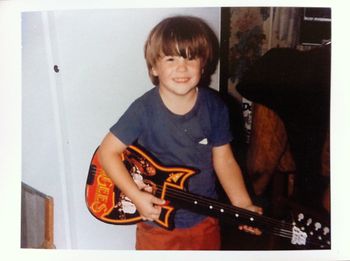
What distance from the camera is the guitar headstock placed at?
0.73 m

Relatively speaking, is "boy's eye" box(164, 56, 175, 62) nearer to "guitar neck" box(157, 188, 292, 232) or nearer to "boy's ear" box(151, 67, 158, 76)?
"boy's ear" box(151, 67, 158, 76)

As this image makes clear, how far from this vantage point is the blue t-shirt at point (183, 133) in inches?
29.0

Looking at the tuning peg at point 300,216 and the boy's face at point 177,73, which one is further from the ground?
the boy's face at point 177,73

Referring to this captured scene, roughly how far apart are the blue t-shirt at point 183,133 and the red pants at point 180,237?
1cm

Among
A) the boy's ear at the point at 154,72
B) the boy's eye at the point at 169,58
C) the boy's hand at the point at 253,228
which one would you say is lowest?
the boy's hand at the point at 253,228

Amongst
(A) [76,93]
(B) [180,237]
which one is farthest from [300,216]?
(A) [76,93]

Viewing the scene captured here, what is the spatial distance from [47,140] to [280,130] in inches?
15.2

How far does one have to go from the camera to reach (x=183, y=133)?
74 cm

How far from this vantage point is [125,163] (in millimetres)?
742

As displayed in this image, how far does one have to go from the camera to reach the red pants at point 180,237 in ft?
2.43

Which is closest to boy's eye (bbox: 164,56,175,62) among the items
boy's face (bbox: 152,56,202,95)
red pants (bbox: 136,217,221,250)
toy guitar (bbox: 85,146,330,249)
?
boy's face (bbox: 152,56,202,95)

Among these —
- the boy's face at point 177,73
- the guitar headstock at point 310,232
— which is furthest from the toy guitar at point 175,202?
the boy's face at point 177,73

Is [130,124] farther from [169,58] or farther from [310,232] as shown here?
[310,232]

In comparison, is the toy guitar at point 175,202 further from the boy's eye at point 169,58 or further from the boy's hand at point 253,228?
the boy's eye at point 169,58
